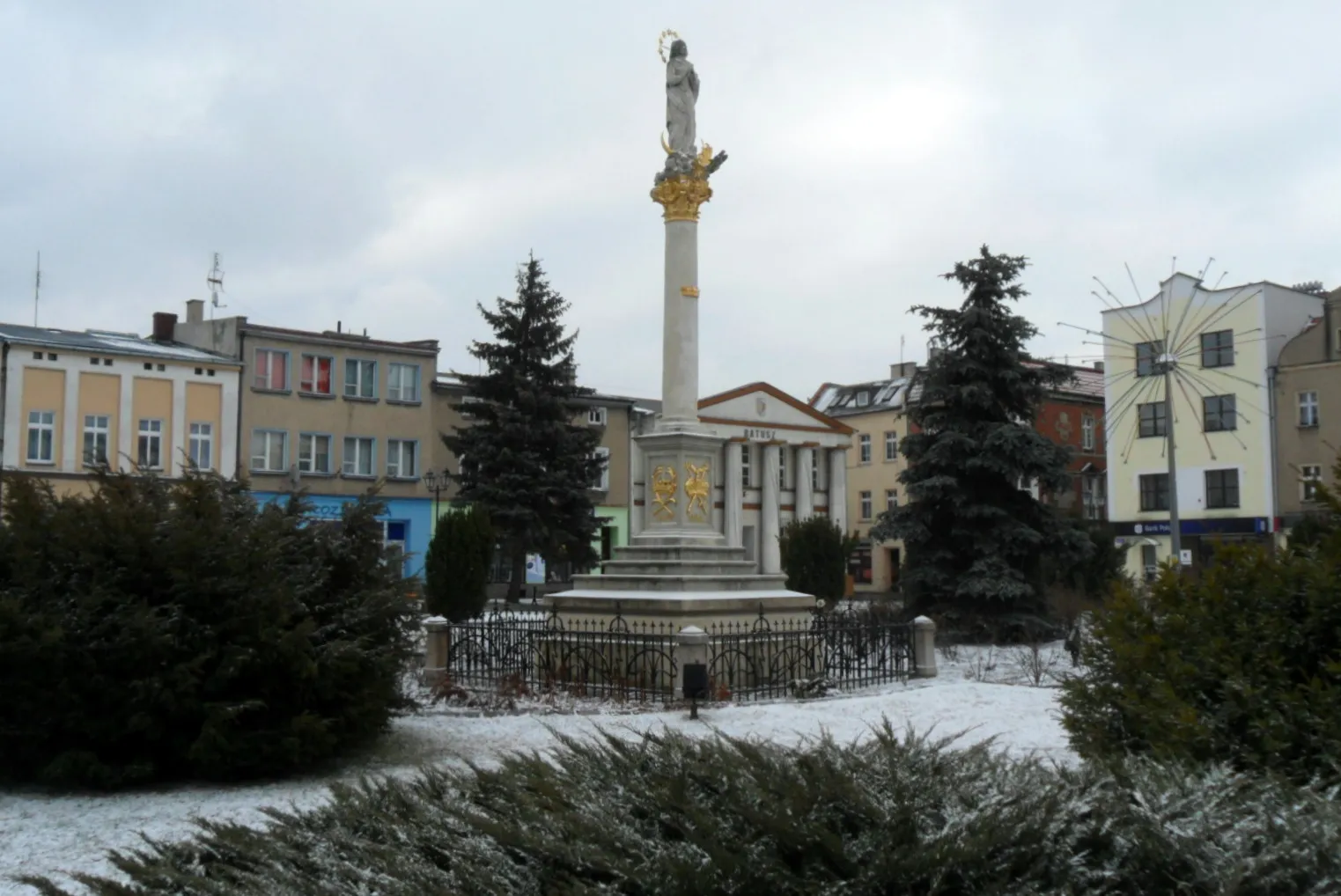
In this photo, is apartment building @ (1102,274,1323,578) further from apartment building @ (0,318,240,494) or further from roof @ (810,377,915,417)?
apartment building @ (0,318,240,494)

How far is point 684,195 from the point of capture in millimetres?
20812

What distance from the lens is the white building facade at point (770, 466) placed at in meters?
58.1

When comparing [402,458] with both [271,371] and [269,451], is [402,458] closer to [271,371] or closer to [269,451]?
[269,451]

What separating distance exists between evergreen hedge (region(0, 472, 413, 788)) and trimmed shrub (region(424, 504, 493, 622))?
18466mm

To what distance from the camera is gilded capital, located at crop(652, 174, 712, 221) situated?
2081 cm

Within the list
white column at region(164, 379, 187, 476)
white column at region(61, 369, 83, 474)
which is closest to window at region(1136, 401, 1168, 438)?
white column at region(164, 379, 187, 476)

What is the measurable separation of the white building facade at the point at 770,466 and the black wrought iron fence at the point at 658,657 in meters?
36.8

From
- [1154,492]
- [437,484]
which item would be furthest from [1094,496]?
[437,484]

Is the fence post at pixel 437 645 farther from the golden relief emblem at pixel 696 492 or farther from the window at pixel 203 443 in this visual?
the window at pixel 203 443

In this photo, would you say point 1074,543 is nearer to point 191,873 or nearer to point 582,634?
point 582,634

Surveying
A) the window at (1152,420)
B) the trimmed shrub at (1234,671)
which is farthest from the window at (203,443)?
the trimmed shrub at (1234,671)

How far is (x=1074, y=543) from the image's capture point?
91.5 feet

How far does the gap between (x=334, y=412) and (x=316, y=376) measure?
1.47m

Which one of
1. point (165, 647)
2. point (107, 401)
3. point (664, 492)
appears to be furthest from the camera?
point (107, 401)
